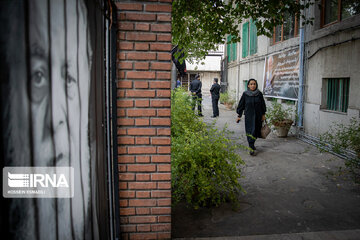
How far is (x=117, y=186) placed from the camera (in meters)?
2.89

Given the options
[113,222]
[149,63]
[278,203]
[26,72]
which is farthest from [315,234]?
[26,72]

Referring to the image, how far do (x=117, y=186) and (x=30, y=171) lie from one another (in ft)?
4.83

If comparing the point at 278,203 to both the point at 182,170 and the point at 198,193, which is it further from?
the point at 182,170

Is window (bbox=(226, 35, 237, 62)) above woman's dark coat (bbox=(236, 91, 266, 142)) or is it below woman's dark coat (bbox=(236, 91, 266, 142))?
above

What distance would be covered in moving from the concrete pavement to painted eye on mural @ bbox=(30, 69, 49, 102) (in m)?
2.44

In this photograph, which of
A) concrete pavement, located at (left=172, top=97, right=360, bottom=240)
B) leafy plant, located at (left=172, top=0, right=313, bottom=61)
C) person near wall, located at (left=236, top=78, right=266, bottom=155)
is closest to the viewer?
concrete pavement, located at (left=172, top=97, right=360, bottom=240)

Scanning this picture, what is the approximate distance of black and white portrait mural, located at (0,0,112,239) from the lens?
134cm

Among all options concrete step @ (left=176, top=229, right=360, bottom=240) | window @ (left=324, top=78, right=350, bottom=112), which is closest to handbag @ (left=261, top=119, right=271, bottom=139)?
window @ (left=324, top=78, right=350, bottom=112)

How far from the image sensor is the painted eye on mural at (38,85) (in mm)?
1433

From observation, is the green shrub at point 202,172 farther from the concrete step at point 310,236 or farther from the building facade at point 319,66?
the building facade at point 319,66

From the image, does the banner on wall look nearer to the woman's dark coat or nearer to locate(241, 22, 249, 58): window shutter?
the woman's dark coat

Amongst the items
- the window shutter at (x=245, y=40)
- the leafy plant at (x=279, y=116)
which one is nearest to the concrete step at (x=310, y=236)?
the leafy plant at (x=279, y=116)

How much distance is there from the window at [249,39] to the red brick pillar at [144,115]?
12012 mm

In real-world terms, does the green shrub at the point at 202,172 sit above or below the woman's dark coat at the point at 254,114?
below
